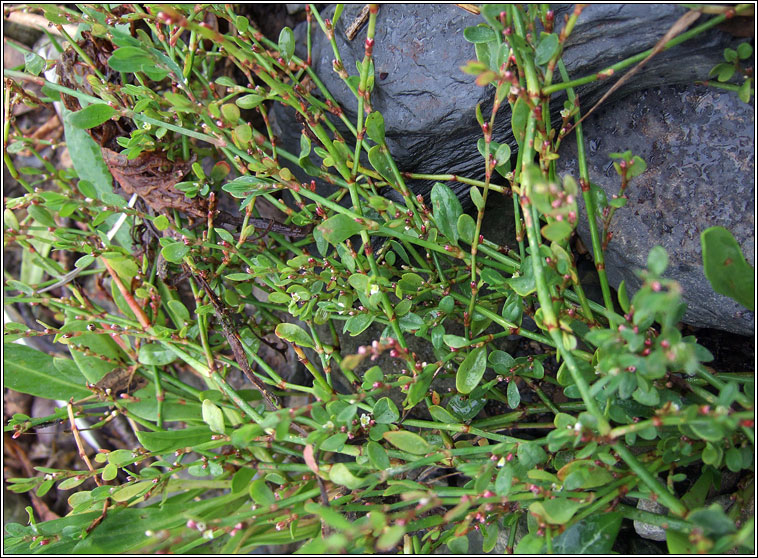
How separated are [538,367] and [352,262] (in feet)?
1.39

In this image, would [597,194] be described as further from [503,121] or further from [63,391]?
[63,391]

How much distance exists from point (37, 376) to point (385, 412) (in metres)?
1.07

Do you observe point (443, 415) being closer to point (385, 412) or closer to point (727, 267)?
point (385, 412)

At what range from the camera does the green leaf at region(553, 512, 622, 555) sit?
3.34 ft

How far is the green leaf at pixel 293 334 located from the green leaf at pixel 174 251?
26 cm

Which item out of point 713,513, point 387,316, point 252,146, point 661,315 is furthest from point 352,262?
point 713,513

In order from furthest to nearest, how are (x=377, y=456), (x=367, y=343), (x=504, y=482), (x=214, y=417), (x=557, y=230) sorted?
(x=367, y=343)
(x=214, y=417)
(x=377, y=456)
(x=504, y=482)
(x=557, y=230)

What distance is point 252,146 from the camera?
1185 mm

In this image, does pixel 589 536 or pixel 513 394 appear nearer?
pixel 589 536

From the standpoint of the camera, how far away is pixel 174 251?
1.23 metres

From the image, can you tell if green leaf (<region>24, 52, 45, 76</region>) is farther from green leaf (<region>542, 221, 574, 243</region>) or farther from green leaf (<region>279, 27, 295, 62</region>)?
green leaf (<region>542, 221, 574, 243</region>)

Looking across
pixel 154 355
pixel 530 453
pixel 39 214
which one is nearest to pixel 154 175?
pixel 39 214

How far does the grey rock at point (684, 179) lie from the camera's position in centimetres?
111

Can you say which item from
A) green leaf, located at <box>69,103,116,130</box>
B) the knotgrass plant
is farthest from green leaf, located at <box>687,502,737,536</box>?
green leaf, located at <box>69,103,116,130</box>
